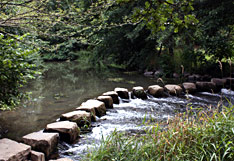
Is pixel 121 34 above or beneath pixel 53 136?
above

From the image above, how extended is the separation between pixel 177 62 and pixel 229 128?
7.48 m

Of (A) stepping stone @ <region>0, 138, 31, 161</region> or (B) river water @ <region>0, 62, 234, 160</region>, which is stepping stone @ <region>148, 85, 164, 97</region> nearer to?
(B) river water @ <region>0, 62, 234, 160</region>

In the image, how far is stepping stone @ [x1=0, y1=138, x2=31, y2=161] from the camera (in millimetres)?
2404

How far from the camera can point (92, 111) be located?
440 centimetres

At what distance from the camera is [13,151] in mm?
2529

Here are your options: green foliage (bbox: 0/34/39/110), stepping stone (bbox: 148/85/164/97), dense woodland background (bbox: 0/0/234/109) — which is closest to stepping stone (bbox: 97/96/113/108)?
dense woodland background (bbox: 0/0/234/109)

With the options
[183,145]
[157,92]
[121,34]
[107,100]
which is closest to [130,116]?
[107,100]

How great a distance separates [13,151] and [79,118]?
5.12ft

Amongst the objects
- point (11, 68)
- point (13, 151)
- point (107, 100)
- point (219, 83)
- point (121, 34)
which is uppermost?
point (121, 34)

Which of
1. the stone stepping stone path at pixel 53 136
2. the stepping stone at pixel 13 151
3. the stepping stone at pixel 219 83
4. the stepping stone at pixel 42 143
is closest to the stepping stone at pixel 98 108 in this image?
the stone stepping stone path at pixel 53 136

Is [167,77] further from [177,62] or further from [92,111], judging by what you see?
[92,111]

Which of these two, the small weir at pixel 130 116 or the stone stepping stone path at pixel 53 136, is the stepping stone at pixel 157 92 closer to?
the small weir at pixel 130 116

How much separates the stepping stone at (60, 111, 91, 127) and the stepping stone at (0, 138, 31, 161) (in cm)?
127

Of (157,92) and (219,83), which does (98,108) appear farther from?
(219,83)
